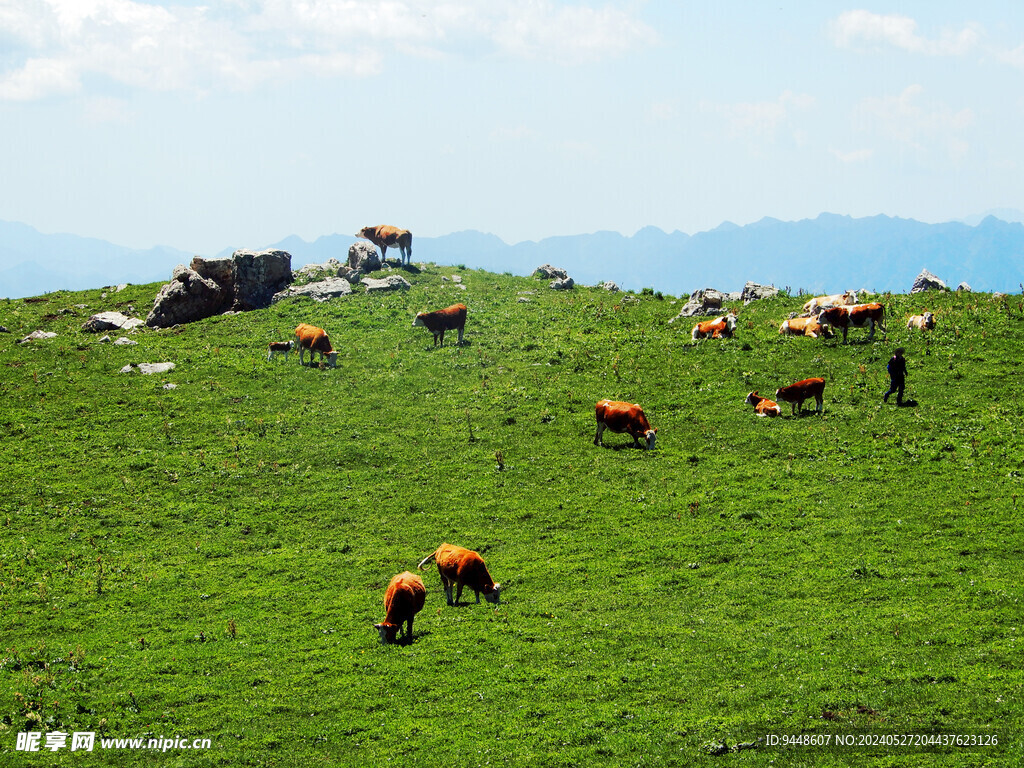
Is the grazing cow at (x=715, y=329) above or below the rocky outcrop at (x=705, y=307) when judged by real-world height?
below

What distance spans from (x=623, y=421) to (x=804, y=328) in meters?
15.7

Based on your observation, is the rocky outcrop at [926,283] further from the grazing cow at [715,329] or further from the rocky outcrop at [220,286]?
the rocky outcrop at [220,286]

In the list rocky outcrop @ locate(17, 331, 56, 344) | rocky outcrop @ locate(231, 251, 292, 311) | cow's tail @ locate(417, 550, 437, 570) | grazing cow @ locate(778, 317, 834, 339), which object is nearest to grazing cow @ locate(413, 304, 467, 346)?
rocky outcrop @ locate(231, 251, 292, 311)

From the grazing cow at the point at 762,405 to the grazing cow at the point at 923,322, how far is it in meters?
11.7

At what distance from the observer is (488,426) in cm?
3522

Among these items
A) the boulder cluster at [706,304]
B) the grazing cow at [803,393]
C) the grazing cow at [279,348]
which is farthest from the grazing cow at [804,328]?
the grazing cow at [279,348]

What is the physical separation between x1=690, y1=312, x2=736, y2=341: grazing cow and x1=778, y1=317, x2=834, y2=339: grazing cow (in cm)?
287

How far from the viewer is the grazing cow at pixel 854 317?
40312 millimetres

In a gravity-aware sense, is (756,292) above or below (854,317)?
above

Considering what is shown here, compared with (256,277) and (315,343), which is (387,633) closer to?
(315,343)

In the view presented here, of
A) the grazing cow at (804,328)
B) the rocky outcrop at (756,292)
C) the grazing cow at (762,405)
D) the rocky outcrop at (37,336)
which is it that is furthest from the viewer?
the rocky outcrop at (756,292)

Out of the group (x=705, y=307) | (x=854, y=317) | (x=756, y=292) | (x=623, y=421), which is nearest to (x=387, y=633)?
(x=623, y=421)

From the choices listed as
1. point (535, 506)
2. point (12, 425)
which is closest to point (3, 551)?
point (12, 425)

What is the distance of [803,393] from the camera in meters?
33.7
